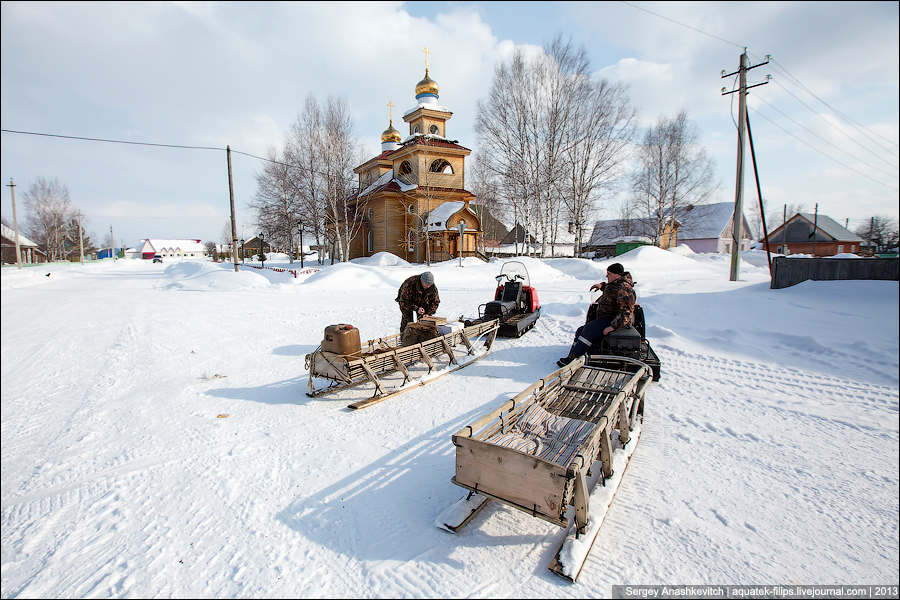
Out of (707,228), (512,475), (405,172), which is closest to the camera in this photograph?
(512,475)

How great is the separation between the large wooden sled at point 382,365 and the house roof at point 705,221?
35.3m

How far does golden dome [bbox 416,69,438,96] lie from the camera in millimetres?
25250

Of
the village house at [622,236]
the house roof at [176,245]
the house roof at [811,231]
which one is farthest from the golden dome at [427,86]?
the house roof at [176,245]

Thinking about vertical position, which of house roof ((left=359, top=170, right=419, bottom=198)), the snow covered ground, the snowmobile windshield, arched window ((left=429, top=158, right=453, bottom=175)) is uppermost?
arched window ((left=429, top=158, right=453, bottom=175))

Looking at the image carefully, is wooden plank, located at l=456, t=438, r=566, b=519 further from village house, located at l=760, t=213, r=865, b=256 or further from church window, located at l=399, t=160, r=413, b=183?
village house, located at l=760, t=213, r=865, b=256

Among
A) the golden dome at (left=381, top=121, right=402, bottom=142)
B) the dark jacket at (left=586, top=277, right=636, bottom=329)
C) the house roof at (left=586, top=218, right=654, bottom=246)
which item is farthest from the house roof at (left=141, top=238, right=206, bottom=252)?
the dark jacket at (left=586, top=277, right=636, bottom=329)

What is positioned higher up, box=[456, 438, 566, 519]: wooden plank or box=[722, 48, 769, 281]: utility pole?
box=[722, 48, 769, 281]: utility pole

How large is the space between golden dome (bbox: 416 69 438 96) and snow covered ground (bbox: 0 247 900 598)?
24908 millimetres

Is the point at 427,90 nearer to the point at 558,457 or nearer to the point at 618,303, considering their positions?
the point at 618,303

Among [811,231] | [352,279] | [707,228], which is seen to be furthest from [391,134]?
[811,231]

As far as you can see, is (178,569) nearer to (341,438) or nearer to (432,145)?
(341,438)

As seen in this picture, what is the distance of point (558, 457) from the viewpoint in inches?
110

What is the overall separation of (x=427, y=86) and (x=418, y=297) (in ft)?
78.3

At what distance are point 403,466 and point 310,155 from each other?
2318 cm
